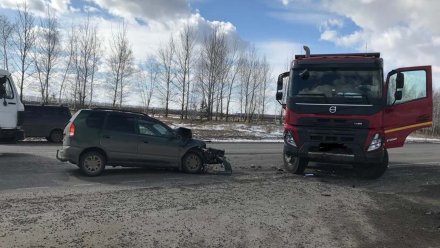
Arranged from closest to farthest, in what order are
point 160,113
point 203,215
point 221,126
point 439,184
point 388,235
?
1. point 388,235
2. point 203,215
3. point 439,184
4. point 221,126
5. point 160,113

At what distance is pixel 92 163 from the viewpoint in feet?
37.6

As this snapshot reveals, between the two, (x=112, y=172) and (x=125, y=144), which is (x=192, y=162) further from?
(x=112, y=172)

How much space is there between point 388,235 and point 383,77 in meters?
5.47

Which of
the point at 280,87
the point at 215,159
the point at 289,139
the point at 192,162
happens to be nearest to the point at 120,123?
the point at 192,162

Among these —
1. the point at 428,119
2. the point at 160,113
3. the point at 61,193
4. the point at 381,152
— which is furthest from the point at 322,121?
the point at 160,113

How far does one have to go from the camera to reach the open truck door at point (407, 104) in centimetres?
1168

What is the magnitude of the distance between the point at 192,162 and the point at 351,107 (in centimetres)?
442

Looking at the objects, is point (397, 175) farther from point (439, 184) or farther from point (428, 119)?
point (428, 119)

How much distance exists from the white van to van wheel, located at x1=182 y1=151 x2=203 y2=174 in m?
6.03

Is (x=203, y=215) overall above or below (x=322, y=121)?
below

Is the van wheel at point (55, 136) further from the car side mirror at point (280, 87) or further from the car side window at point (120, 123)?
the car side mirror at point (280, 87)

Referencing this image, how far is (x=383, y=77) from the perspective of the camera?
1161cm

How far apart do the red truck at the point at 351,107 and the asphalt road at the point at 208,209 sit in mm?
927

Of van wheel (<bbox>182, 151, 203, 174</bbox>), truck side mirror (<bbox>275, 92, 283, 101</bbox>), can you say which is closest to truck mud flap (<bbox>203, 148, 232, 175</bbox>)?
van wheel (<bbox>182, 151, 203, 174</bbox>)
